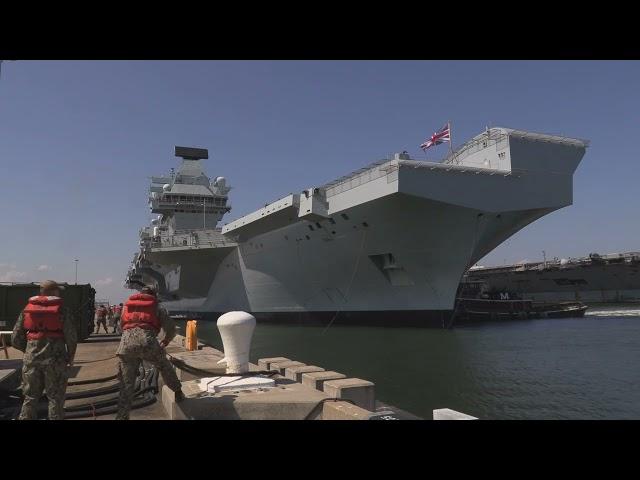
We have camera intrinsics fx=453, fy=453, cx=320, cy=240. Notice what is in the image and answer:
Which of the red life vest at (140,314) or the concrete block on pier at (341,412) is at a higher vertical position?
the red life vest at (140,314)

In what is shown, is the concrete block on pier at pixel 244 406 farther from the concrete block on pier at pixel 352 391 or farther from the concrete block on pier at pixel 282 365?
the concrete block on pier at pixel 282 365

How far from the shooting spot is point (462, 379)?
42.0 ft

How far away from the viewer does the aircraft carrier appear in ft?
155

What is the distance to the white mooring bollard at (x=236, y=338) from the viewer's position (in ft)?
17.4

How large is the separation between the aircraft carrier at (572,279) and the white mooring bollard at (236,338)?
45535 mm

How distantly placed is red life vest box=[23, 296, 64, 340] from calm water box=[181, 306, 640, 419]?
7.45 metres

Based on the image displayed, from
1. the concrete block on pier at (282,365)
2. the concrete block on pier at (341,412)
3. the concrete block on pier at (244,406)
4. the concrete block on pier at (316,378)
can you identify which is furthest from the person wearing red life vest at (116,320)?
the concrete block on pier at (341,412)

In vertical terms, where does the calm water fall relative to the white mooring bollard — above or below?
below

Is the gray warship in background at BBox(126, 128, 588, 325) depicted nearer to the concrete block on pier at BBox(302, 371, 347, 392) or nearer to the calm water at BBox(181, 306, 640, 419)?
the calm water at BBox(181, 306, 640, 419)

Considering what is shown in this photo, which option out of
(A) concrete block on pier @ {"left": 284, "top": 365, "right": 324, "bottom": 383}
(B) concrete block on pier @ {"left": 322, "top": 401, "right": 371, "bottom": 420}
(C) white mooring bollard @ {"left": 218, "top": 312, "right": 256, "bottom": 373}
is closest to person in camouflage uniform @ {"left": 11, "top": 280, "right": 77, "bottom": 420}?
(C) white mooring bollard @ {"left": 218, "top": 312, "right": 256, "bottom": 373}

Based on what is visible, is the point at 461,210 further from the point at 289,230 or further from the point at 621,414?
the point at 621,414

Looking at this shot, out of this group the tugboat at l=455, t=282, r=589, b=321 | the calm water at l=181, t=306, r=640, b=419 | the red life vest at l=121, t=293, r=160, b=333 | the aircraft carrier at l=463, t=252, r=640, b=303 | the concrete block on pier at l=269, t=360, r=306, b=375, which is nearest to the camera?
the red life vest at l=121, t=293, r=160, b=333
